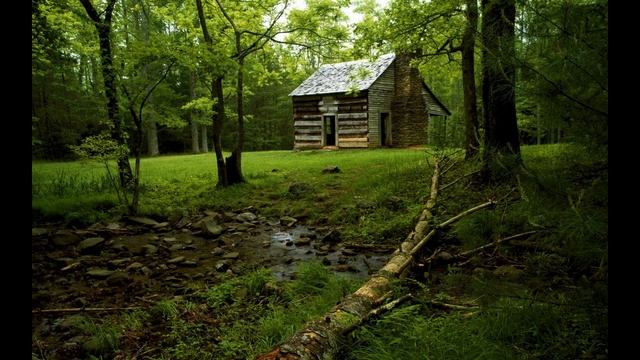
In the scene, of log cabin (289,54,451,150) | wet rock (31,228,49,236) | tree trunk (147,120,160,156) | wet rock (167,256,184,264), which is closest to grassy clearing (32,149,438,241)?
wet rock (31,228,49,236)

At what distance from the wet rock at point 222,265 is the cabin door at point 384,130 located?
697 inches

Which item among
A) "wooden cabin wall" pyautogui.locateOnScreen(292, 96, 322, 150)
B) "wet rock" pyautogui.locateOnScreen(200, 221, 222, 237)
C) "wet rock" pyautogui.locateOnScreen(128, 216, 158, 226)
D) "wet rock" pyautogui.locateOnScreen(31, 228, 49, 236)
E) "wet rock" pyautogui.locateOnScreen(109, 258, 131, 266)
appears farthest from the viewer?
"wooden cabin wall" pyautogui.locateOnScreen(292, 96, 322, 150)

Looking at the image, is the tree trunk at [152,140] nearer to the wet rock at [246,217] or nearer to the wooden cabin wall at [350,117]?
the wooden cabin wall at [350,117]

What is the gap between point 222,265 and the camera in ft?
20.4

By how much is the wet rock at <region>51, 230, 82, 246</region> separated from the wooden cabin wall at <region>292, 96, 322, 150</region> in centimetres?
1682

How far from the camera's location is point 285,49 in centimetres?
1343

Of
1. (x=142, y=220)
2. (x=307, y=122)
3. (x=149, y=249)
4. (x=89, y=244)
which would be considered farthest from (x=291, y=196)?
(x=307, y=122)

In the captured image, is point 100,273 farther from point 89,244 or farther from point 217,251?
point 217,251

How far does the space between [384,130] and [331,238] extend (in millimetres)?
17004

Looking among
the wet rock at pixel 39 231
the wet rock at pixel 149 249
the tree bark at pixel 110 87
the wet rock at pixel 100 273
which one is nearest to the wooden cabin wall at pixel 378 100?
the tree bark at pixel 110 87

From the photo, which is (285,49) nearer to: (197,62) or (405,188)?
(197,62)

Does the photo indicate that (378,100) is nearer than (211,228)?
No

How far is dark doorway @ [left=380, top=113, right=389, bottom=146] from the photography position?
75.0 feet

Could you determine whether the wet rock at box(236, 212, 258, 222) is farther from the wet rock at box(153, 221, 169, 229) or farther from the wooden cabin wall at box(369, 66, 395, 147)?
the wooden cabin wall at box(369, 66, 395, 147)
